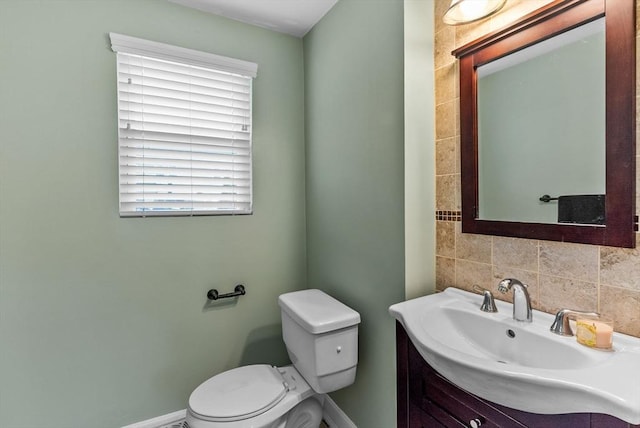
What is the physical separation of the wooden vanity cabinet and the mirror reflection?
56 centimetres

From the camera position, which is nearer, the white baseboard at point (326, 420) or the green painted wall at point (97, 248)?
the green painted wall at point (97, 248)

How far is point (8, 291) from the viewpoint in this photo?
1.40 metres

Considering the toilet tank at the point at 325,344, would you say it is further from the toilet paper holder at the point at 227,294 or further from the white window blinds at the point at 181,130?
the white window blinds at the point at 181,130

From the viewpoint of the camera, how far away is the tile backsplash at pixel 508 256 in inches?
34.9

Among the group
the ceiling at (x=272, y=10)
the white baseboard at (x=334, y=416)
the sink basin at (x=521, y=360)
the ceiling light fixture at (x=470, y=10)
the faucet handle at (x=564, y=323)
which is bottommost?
the white baseboard at (x=334, y=416)

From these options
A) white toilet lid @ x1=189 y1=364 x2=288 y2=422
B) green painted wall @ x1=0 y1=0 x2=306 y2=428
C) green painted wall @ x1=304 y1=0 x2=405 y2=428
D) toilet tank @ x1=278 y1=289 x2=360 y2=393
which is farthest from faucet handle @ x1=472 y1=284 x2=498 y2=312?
green painted wall @ x1=0 y1=0 x2=306 y2=428

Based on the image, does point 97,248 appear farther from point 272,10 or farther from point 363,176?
point 272,10

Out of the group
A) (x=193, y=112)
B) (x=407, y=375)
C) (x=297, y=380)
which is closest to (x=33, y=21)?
(x=193, y=112)

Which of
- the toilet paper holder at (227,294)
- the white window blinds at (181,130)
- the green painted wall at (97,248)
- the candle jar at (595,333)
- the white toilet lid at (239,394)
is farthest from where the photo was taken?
the toilet paper holder at (227,294)

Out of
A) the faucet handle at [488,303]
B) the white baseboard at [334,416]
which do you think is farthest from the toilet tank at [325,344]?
the faucet handle at [488,303]

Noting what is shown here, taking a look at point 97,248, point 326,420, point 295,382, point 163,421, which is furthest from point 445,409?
point 97,248

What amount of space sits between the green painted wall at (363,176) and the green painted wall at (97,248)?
38 cm

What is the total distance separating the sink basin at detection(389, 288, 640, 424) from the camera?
0.65 metres

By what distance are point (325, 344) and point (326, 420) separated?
2.63 ft
